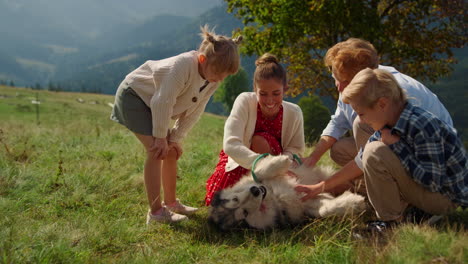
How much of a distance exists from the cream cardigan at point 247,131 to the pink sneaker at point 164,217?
0.66 meters

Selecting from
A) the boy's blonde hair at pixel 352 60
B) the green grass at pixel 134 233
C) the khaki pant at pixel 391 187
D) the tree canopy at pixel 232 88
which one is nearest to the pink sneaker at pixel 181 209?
the green grass at pixel 134 233

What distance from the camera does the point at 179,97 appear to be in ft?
10.5

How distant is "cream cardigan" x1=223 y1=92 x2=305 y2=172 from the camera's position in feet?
10.3

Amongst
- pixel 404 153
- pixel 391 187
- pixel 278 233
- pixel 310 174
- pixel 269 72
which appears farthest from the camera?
pixel 310 174

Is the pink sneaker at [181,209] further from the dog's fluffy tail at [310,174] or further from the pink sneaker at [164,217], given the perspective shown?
the dog's fluffy tail at [310,174]

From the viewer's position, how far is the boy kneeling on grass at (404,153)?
2189mm

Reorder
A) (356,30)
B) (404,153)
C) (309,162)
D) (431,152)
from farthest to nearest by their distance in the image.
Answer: (356,30) < (309,162) < (404,153) < (431,152)

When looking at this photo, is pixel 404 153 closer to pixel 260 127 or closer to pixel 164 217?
pixel 260 127

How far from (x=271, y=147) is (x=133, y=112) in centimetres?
138

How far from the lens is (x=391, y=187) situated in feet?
7.96

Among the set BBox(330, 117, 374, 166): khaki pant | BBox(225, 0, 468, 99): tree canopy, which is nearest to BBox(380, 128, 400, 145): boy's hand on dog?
BBox(330, 117, 374, 166): khaki pant

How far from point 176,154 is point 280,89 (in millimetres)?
1203

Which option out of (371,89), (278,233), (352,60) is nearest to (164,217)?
(278,233)

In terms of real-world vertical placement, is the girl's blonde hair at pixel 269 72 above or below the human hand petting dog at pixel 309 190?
above
